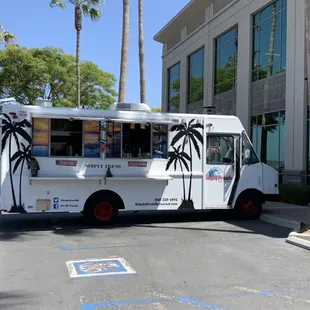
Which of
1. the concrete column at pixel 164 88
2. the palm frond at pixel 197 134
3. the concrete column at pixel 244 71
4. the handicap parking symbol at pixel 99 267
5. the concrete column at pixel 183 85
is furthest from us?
the concrete column at pixel 164 88

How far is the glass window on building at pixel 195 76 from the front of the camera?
26625mm

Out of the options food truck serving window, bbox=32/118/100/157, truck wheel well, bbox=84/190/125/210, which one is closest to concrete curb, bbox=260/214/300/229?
truck wheel well, bbox=84/190/125/210

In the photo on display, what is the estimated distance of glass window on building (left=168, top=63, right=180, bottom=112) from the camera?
31.1m

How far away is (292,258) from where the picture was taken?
23.4 ft

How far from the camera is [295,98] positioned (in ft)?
54.3

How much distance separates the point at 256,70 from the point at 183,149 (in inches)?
436

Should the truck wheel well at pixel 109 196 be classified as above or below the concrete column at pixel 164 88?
below

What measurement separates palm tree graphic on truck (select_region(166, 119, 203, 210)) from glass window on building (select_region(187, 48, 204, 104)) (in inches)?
638

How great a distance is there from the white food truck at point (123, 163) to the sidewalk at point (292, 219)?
623 mm

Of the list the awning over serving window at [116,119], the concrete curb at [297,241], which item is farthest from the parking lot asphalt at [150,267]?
the awning over serving window at [116,119]

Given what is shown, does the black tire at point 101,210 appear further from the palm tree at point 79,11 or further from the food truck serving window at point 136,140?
the palm tree at point 79,11

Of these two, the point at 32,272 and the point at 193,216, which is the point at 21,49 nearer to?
the point at 193,216

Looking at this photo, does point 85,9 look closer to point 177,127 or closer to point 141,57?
point 141,57

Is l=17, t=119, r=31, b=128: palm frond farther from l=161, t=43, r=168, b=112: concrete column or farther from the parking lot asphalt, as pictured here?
l=161, t=43, r=168, b=112: concrete column
